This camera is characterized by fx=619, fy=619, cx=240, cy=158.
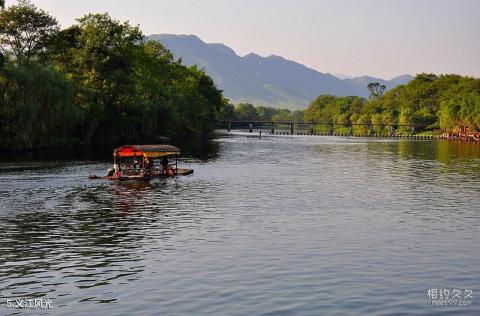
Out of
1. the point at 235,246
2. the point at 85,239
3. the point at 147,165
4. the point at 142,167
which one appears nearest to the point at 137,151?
the point at 147,165

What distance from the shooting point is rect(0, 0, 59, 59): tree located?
116500 mm

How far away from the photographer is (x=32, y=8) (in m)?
121

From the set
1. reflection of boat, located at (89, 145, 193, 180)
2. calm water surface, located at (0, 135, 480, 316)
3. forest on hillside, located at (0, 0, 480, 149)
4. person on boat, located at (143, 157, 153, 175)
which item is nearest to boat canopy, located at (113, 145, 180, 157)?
reflection of boat, located at (89, 145, 193, 180)

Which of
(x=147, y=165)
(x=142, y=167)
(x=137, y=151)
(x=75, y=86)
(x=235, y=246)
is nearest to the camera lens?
(x=235, y=246)

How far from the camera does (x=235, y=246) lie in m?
33.2

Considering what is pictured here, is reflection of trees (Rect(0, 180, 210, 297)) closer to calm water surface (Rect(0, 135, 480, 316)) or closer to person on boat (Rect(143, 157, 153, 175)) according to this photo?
calm water surface (Rect(0, 135, 480, 316))

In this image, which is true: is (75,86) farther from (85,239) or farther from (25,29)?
(85,239)

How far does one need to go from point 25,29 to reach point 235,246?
10050cm

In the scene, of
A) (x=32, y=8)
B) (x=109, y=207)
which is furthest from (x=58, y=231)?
(x=32, y=8)

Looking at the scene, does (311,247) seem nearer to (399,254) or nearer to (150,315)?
(399,254)

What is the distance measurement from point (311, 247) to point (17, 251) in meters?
15.2

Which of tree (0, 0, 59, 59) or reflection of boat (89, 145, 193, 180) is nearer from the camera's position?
reflection of boat (89, 145, 193, 180)

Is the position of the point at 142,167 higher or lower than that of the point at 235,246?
higher

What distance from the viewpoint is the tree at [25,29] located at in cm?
11650
